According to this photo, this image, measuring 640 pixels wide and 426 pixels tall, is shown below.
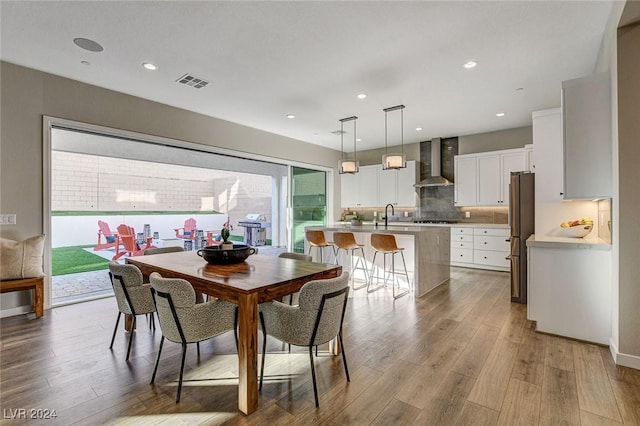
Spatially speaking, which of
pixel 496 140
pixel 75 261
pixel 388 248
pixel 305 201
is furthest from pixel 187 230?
pixel 496 140

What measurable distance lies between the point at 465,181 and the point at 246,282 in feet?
19.4

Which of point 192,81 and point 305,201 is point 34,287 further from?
point 305,201

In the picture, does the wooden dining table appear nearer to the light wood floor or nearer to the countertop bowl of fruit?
the light wood floor

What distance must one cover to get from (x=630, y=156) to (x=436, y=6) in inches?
75.9

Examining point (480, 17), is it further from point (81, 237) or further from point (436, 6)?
point (81, 237)

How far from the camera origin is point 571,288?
112 inches

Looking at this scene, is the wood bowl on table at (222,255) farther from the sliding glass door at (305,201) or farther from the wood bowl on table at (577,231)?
the sliding glass door at (305,201)

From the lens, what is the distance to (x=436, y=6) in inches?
94.4

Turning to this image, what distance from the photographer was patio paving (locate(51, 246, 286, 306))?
4.11 metres

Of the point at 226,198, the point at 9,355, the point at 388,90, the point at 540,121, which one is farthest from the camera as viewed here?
the point at 226,198

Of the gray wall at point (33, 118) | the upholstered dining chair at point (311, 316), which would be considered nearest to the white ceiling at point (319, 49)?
the gray wall at point (33, 118)

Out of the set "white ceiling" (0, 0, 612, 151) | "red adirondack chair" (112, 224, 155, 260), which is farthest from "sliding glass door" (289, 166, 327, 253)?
"red adirondack chair" (112, 224, 155, 260)

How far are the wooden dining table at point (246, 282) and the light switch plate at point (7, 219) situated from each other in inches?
70.0

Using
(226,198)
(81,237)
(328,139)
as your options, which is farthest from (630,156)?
(81,237)
